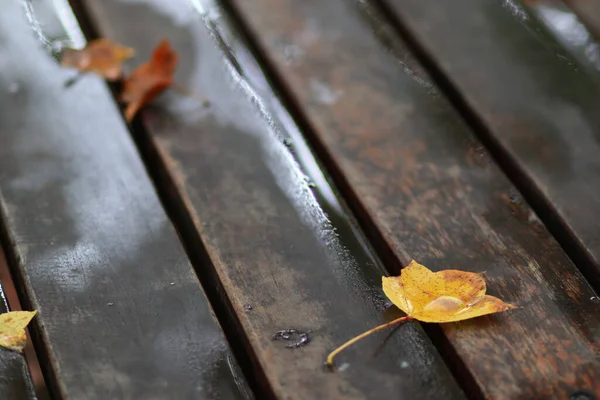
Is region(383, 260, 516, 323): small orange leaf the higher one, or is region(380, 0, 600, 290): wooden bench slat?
region(380, 0, 600, 290): wooden bench slat

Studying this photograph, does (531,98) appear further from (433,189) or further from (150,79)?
(150,79)

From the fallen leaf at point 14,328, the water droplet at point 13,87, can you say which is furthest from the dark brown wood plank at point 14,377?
the water droplet at point 13,87

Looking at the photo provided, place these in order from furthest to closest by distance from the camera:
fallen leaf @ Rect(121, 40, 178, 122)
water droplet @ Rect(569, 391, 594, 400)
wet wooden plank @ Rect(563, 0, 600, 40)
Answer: wet wooden plank @ Rect(563, 0, 600, 40) → fallen leaf @ Rect(121, 40, 178, 122) → water droplet @ Rect(569, 391, 594, 400)

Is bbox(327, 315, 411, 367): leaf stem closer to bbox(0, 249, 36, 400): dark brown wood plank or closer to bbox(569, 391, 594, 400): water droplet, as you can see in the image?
bbox(569, 391, 594, 400): water droplet

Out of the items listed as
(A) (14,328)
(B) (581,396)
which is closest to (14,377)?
(A) (14,328)

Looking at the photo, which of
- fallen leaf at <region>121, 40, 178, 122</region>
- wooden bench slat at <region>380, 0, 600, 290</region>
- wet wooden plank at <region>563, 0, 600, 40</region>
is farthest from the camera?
wet wooden plank at <region>563, 0, 600, 40</region>

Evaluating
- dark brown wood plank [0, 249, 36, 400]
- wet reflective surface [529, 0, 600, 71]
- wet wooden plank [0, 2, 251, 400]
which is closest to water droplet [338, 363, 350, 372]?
wet wooden plank [0, 2, 251, 400]

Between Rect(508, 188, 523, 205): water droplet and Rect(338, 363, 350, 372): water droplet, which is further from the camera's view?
Rect(508, 188, 523, 205): water droplet
